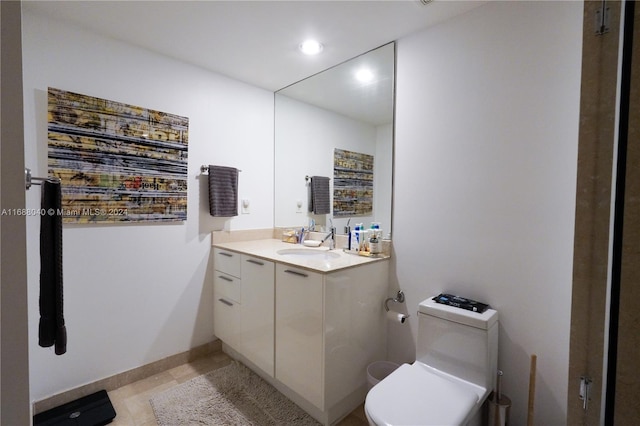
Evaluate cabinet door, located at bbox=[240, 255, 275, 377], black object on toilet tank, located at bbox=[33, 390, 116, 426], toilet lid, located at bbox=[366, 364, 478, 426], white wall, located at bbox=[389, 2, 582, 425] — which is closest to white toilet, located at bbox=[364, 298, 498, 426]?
toilet lid, located at bbox=[366, 364, 478, 426]

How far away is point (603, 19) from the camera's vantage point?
0.68m

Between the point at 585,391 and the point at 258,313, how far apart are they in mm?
1613

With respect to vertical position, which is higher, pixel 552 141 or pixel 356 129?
pixel 356 129

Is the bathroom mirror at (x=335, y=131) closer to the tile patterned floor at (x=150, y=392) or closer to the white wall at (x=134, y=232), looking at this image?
the white wall at (x=134, y=232)

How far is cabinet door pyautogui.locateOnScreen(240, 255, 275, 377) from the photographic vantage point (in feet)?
5.92

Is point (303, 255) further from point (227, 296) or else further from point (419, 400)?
point (419, 400)

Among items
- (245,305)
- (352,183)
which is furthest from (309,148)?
(245,305)

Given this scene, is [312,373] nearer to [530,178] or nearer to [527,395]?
[527,395]

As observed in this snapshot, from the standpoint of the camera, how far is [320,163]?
246cm

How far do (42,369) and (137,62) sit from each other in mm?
2027

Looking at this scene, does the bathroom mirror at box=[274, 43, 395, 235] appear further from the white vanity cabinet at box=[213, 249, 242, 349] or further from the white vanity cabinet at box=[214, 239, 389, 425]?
the white vanity cabinet at box=[213, 249, 242, 349]

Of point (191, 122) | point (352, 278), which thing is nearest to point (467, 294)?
point (352, 278)

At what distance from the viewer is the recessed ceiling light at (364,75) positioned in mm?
2037

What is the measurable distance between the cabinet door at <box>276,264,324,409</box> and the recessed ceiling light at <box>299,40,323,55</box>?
4.87 feet
